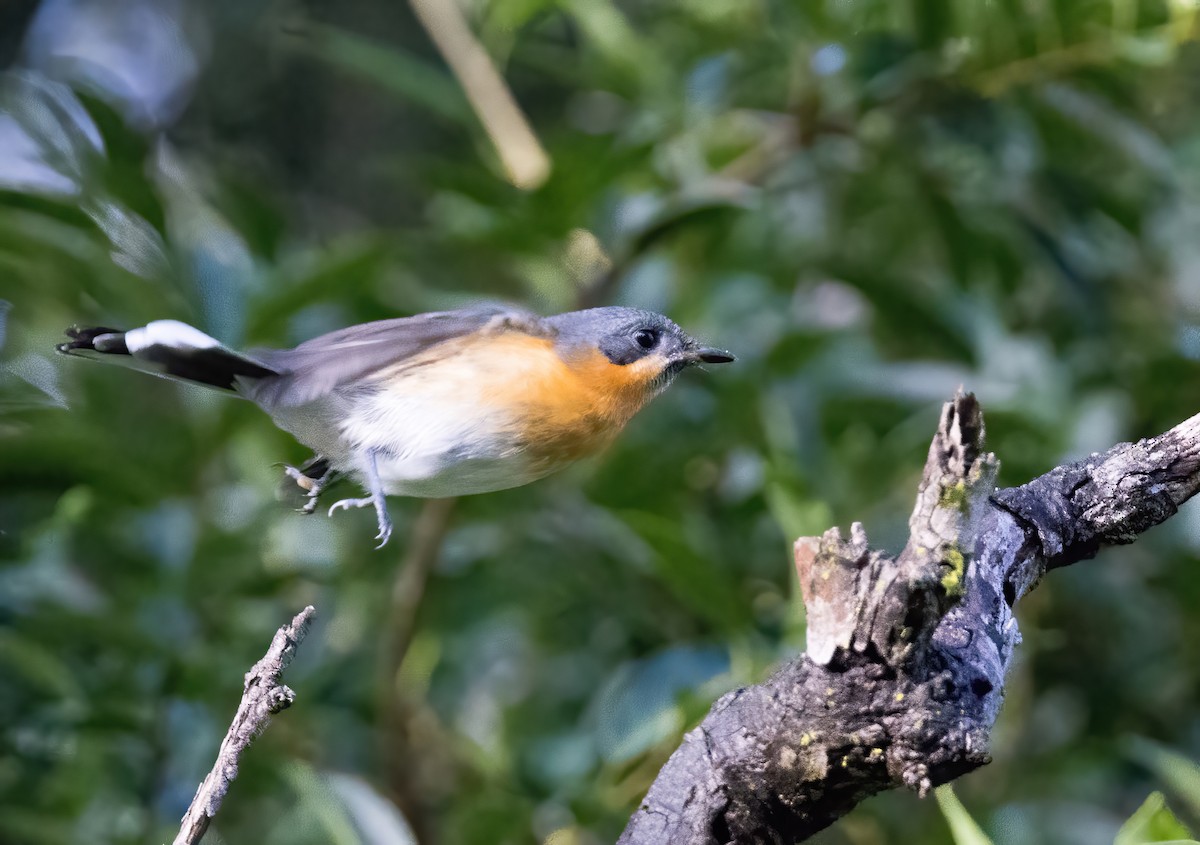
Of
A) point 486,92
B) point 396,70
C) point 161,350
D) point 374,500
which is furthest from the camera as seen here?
point 486,92

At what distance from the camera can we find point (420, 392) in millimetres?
1227

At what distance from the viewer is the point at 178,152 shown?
10.6ft

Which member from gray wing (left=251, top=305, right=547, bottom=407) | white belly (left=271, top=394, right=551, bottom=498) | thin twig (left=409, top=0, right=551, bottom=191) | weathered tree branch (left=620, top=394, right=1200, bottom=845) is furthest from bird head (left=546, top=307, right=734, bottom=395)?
thin twig (left=409, top=0, right=551, bottom=191)

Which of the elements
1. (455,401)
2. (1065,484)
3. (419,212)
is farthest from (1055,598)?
(419,212)

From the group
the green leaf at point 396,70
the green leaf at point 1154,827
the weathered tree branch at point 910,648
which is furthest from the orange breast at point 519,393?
the green leaf at point 396,70

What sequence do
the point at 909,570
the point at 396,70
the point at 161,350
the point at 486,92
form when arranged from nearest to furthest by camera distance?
the point at 909,570, the point at 161,350, the point at 396,70, the point at 486,92

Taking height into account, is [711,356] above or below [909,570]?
above

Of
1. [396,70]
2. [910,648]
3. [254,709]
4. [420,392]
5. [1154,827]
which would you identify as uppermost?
[396,70]

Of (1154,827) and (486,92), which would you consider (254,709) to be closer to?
(1154,827)

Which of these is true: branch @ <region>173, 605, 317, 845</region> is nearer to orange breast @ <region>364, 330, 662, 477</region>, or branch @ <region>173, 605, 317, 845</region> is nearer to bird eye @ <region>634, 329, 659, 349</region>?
orange breast @ <region>364, 330, 662, 477</region>

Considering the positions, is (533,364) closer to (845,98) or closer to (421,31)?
(845,98)

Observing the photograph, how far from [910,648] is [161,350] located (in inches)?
25.9

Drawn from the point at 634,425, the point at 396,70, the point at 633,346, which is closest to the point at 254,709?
the point at 633,346

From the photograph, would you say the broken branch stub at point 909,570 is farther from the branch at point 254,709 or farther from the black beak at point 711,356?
the black beak at point 711,356
